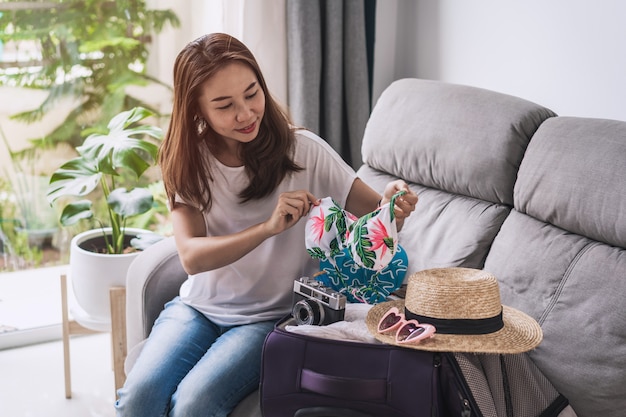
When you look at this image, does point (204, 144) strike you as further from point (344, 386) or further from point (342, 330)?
point (344, 386)

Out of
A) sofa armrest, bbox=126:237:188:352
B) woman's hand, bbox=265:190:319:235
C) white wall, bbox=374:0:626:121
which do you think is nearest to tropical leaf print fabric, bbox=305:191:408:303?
woman's hand, bbox=265:190:319:235

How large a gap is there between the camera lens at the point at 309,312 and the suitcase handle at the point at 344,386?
0.14m

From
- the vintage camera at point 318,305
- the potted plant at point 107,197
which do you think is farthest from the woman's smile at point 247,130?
the potted plant at point 107,197

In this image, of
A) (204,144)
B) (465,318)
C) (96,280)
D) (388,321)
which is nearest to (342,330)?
(388,321)

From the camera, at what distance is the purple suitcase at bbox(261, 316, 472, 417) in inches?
51.9

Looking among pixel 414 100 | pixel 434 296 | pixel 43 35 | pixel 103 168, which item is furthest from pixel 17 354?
pixel 434 296

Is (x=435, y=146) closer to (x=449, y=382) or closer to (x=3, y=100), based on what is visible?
(x=449, y=382)

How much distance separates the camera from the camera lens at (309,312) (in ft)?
5.04

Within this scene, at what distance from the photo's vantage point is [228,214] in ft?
5.69

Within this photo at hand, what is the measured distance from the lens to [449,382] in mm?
1314

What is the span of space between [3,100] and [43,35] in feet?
0.87

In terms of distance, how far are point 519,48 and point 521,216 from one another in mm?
667

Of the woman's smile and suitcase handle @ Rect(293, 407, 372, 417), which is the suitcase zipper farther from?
the woman's smile

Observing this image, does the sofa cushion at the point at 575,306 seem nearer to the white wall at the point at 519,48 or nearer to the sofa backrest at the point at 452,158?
the sofa backrest at the point at 452,158
